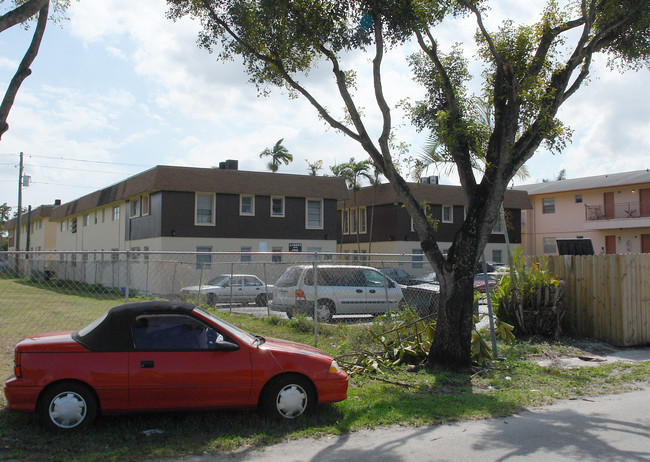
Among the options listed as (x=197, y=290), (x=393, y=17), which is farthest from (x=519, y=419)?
(x=197, y=290)

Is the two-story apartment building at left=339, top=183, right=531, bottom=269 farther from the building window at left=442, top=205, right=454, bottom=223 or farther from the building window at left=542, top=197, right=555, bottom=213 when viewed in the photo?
the building window at left=542, top=197, right=555, bottom=213

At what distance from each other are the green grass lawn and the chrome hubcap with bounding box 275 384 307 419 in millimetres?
145

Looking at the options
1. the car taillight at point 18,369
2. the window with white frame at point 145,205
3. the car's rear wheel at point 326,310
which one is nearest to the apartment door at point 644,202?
the window with white frame at point 145,205

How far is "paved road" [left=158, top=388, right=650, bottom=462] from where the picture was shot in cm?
558

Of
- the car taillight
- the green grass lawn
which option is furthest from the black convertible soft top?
the green grass lawn

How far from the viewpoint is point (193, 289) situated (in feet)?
49.1

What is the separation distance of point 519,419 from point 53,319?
780 centimetres

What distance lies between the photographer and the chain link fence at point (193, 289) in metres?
9.23

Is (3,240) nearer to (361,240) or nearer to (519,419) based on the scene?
(361,240)

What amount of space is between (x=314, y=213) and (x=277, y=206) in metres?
2.15

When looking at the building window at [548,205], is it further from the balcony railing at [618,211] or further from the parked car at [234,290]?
the parked car at [234,290]

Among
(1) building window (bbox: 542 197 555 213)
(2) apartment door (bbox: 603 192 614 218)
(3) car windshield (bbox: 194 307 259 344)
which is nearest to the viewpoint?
(3) car windshield (bbox: 194 307 259 344)

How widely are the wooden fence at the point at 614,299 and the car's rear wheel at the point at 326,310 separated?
5.19 m

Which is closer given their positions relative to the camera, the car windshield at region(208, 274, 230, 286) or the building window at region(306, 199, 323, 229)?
the car windshield at region(208, 274, 230, 286)
